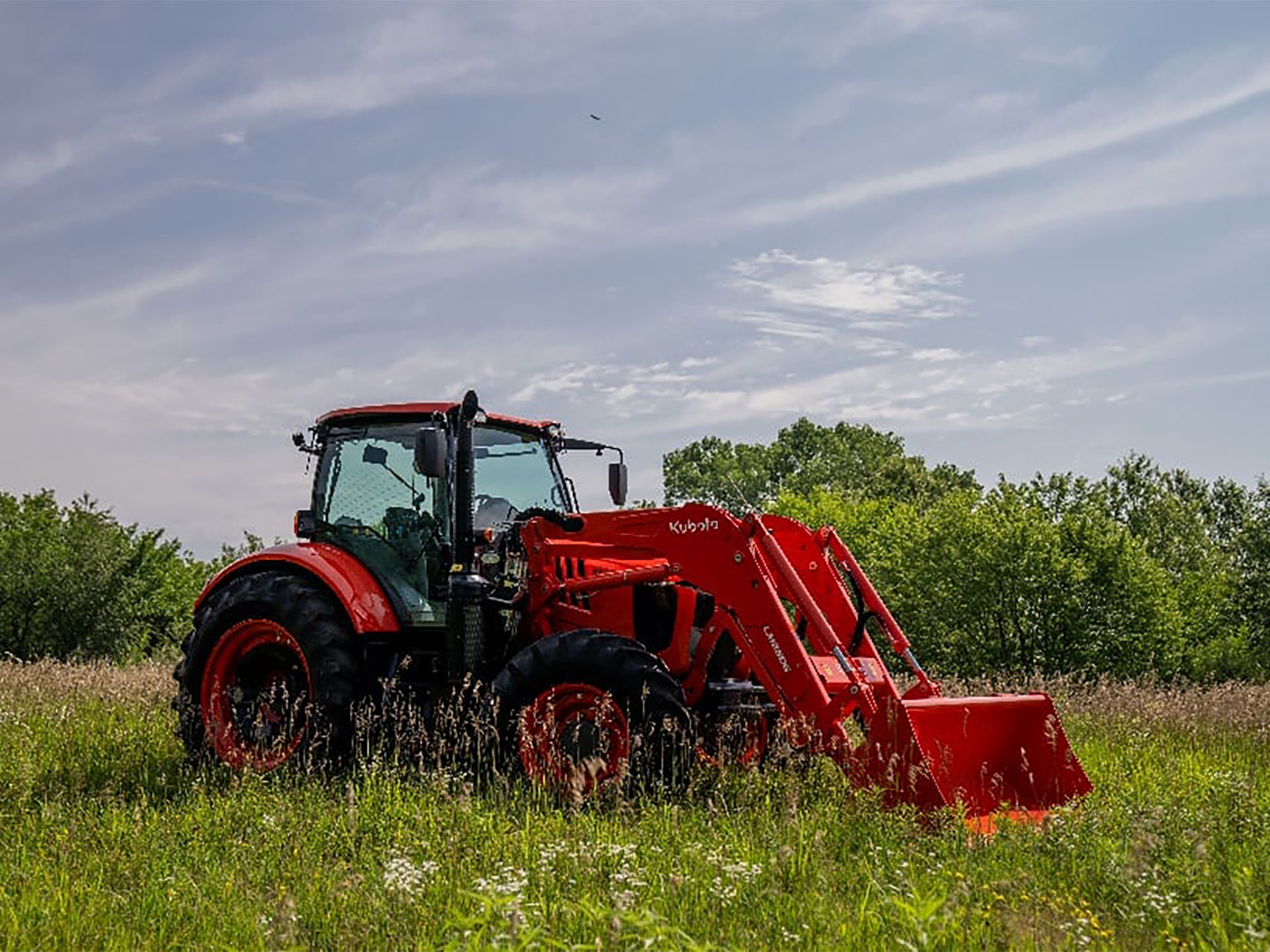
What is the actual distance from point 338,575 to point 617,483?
2.16 meters

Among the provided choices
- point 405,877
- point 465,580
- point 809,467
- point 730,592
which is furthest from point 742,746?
point 809,467

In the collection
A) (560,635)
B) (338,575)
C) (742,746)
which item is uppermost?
(338,575)

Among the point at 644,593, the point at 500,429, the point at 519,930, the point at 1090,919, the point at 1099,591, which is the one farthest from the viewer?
the point at 1099,591

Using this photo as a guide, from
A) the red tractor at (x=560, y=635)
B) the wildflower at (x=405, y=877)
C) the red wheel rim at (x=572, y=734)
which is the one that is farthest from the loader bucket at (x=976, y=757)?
the wildflower at (x=405, y=877)

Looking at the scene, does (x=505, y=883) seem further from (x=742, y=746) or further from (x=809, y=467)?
(x=809, y=467)

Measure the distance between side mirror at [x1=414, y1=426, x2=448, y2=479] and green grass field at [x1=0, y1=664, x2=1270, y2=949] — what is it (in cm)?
175

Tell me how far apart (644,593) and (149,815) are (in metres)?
3.18

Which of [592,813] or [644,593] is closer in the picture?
[592,813]

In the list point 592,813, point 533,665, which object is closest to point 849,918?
point 592,813

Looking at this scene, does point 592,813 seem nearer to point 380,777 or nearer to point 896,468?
point 380,777

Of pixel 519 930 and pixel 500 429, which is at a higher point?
pixel 500 429

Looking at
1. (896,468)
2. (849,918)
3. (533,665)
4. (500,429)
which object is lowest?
(849,918)

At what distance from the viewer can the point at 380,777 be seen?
7.59 metres

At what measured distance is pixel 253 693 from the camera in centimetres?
907
